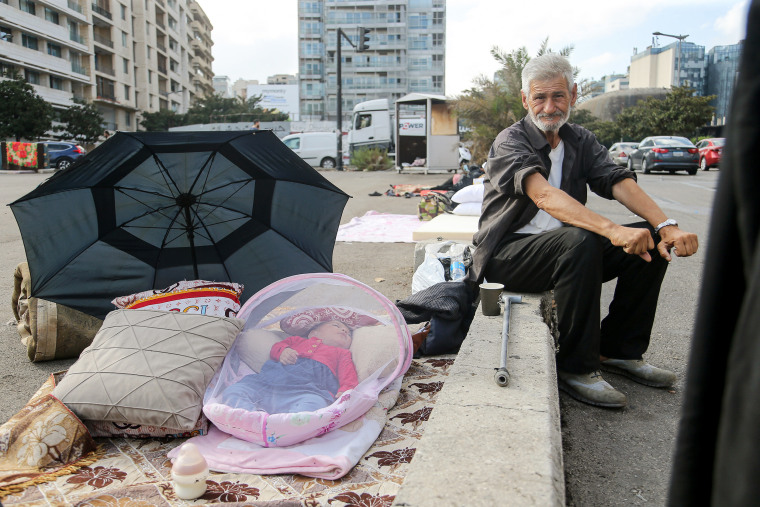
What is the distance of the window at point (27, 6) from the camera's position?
43.8 meters

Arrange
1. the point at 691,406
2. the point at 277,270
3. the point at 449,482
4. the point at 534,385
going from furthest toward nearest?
the point at 277,270, the point at 534,385, the point at 449,482, the point at 691,406

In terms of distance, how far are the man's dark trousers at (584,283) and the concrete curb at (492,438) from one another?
0.35m

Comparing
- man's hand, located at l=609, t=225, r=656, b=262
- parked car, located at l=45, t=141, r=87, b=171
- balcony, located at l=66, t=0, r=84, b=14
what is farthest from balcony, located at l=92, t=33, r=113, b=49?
man's hand, located at l=609, t=225, r=656, b=262

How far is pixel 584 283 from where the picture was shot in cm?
288

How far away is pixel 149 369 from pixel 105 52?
2425 inches

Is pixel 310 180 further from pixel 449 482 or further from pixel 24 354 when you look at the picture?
pixel 449 482

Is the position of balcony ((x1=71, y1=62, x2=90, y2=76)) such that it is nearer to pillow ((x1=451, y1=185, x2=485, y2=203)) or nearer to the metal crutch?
pillow ((x1=451, y1=185, x2=485, y2=203))

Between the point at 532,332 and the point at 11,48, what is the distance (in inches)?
1923

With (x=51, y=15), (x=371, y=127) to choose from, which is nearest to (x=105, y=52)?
(x=51, y=15)

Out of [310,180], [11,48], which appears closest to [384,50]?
[11,48]

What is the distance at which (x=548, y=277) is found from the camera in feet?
10.6

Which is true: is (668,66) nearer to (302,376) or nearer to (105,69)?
(105,69)

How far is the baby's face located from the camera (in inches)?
127

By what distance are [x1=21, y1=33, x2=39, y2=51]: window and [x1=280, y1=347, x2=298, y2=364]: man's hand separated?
50.9 m
